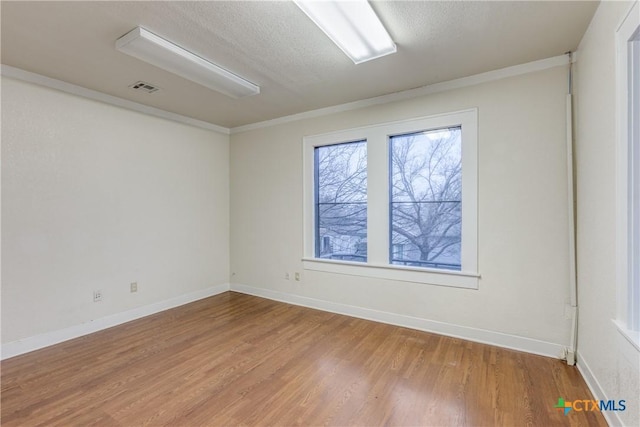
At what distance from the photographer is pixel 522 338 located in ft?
8.54

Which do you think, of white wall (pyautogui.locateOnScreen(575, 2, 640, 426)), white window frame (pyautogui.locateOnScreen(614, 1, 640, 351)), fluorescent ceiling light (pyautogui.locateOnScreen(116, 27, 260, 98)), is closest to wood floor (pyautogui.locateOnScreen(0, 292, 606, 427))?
white wall (pyautogui.locateOnScreen(575, 2, 640, 426))

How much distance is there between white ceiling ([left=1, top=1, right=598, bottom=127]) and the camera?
1.89 metres

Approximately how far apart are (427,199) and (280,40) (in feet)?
6.86

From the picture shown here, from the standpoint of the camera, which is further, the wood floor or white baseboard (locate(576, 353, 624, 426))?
the wood floor

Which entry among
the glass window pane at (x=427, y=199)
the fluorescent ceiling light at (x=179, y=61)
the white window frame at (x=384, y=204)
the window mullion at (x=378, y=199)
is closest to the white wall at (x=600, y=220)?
the white window frame at (x=384, y=204)

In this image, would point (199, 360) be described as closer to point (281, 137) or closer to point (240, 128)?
point (281, 137)

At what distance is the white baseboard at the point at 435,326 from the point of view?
254 cm

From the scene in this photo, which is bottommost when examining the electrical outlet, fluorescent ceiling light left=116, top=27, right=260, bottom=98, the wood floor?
the wood floor

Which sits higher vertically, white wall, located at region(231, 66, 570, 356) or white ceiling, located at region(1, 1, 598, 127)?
white ceiling, located at region(1, 1, 598, 127)

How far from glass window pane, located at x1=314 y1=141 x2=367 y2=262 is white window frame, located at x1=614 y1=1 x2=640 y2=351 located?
225cm

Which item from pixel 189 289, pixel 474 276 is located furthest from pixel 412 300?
pixel 189 289

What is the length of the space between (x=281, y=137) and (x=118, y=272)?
8.72 ft

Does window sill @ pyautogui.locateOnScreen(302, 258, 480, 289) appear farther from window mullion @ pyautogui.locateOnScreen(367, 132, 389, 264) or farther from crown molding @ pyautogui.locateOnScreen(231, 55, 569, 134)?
crown molding @ pyautogui.locateOnScreen(231, 55, 569, 134)

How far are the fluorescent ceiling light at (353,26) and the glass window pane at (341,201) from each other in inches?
52.3
